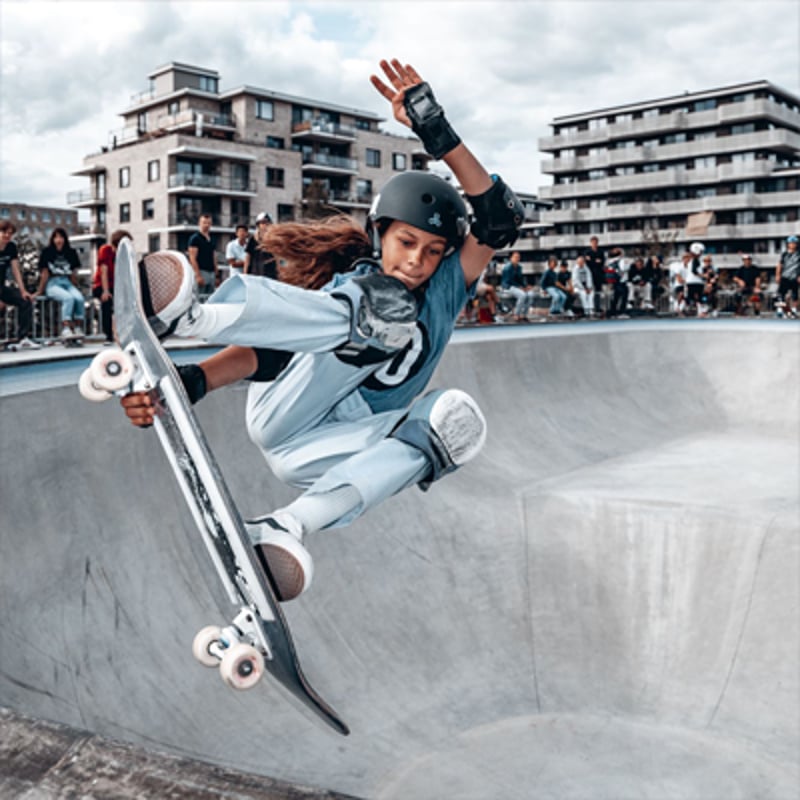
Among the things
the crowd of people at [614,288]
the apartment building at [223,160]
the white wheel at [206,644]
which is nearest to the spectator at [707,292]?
the crowd of people at [614,288]

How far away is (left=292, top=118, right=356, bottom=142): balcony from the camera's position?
56.0m

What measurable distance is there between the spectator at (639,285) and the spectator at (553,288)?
6.70 feet

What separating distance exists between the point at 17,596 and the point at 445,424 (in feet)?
10.6

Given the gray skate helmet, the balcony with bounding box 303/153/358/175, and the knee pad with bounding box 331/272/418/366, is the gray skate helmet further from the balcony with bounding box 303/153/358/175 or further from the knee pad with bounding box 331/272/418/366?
the balcony with bounding box 303/153/358/175

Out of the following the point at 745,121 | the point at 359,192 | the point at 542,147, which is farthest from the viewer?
the point at 542,147

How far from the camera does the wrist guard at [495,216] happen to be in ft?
9.10

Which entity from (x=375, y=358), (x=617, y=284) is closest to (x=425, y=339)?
(x=375, y=358)

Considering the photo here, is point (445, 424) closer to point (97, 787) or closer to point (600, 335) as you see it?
point (97, 787)

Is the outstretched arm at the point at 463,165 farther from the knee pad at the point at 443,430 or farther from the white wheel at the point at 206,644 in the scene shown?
the white wheel at the point at 206,644

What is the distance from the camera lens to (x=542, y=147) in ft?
271

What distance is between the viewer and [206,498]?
2428 mm

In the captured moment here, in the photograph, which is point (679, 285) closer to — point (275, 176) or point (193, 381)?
point (193, 381)

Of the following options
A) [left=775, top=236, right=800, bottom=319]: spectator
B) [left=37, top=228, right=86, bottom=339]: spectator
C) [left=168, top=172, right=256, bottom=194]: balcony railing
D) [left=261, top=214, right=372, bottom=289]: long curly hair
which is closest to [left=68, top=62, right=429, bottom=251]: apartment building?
[left=168, top=172, right=256, bottom=194]: balcony railing

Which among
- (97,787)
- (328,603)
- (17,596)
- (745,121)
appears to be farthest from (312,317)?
(745,121)
